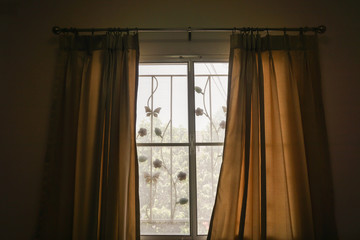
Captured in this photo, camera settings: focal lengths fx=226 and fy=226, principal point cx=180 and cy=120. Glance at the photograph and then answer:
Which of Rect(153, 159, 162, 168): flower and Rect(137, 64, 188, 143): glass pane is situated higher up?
Rect(137, 64, 188, 143): glass pane

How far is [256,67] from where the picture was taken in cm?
158

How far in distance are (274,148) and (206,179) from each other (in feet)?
1.65

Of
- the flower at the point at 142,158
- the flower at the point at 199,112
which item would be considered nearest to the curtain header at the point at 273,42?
the flower at the point at 199,112

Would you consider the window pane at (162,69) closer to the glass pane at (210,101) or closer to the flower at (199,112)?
the glass pane at (210,101)

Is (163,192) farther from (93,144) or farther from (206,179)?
(93,144)

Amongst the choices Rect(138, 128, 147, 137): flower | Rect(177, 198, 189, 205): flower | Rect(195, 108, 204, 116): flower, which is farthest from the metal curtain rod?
Rect(177, 198, 189, 205): flower

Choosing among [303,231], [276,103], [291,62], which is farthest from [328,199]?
[291,62]

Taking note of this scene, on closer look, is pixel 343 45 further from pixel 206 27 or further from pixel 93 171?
pixel 93 171

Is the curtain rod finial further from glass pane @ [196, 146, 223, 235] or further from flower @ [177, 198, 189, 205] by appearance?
flower @ [177, 198, 189, 205]

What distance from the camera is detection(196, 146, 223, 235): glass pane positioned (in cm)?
155

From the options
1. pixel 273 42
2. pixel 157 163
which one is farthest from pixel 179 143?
pixel 273 42

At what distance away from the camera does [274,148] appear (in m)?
1.50

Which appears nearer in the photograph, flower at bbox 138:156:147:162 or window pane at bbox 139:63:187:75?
flower at bbox 138:156:147:162

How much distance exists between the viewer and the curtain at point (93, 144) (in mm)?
1397
